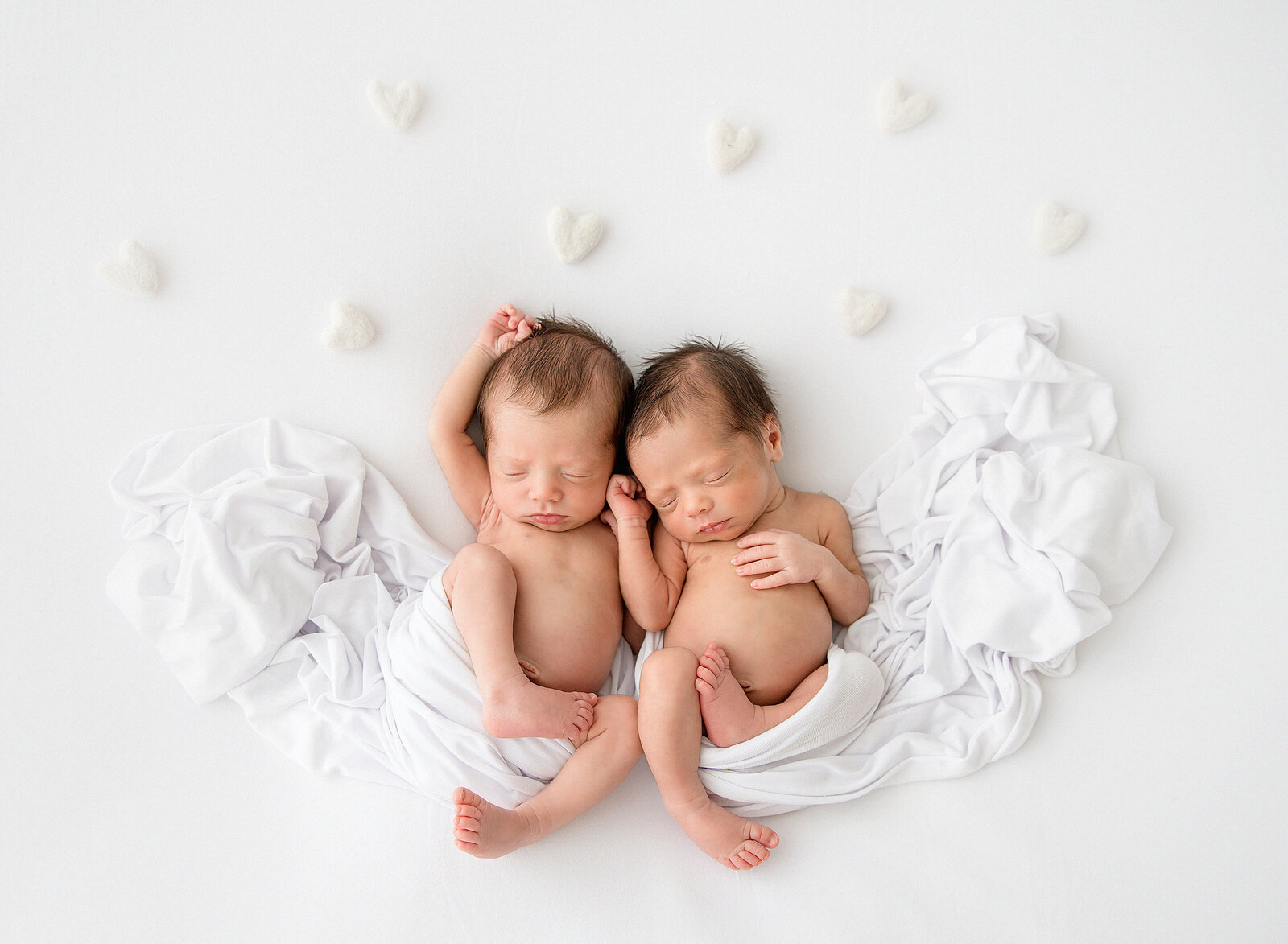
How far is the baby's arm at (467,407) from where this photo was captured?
1.78 m

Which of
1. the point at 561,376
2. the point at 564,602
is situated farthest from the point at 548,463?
the point at 564,602

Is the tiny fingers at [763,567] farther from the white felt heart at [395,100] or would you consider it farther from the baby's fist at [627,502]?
the white felt heart at [395,100]

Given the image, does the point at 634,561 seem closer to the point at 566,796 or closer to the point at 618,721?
the point at 618,721

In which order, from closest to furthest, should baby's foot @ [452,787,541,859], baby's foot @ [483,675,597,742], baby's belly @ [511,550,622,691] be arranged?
1. baby's foot @ [452,787,541,859]
2. baby's foot @ [483,675,597,742]
3. baby's belly @ [511,550,622,691]

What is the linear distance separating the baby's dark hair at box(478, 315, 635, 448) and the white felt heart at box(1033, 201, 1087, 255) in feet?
3.00

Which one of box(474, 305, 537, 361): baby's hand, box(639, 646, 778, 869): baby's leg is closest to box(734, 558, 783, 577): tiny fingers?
box(639, 646, 778, 869): baby's leg

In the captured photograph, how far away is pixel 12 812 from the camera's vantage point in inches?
59.8

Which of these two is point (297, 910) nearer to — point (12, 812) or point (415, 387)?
point (12, 812)

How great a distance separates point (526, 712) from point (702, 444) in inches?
23.6

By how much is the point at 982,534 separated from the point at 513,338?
1.03m

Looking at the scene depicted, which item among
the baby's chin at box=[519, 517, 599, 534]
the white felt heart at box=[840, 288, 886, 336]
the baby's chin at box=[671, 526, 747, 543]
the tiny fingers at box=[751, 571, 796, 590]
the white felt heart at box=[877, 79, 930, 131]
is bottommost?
the tiny fingers at box=[751, 571, 796, 590]

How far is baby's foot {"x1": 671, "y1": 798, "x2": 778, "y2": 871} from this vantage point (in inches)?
59.1

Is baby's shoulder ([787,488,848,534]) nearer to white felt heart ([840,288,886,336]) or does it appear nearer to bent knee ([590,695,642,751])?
white felt heart ([840,288,886,336])

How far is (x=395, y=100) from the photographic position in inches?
69.8
